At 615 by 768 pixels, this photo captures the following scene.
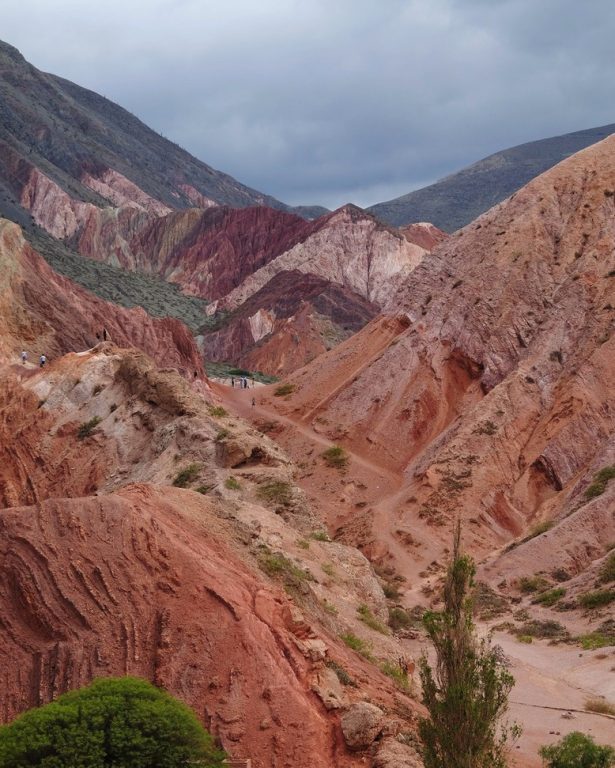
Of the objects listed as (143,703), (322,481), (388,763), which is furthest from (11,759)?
(322,481)

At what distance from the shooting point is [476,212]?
643 feet

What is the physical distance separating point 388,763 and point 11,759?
4.13 metres

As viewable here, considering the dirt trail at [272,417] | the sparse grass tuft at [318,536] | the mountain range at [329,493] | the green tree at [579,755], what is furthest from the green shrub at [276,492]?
the dirt trail at [272,417]

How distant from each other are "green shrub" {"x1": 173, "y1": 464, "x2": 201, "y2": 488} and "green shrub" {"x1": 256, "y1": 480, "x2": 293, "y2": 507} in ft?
5.42

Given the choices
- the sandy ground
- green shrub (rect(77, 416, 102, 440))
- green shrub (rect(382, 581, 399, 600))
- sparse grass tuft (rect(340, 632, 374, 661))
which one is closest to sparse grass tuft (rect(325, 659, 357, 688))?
sparse grass tuft (rect(340, 632, 374, 661))

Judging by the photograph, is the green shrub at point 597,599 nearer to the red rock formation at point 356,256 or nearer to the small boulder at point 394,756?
the small boulder at point 394,756

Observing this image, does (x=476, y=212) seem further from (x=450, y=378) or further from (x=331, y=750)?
(x=331, y=750)

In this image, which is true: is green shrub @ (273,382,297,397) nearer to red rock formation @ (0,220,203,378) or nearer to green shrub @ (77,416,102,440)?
red rock formation @ (0,220,203,378)

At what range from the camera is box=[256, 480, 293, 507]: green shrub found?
70.7 ft

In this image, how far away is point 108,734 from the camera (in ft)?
31.7

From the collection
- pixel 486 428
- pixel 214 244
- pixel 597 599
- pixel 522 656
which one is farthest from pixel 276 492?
pixel 214 244

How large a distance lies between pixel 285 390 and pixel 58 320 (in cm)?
1305

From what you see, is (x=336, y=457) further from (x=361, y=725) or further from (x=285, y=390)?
(x=361, y=725)

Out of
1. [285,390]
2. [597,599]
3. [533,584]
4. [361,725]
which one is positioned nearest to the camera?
[361,725]
